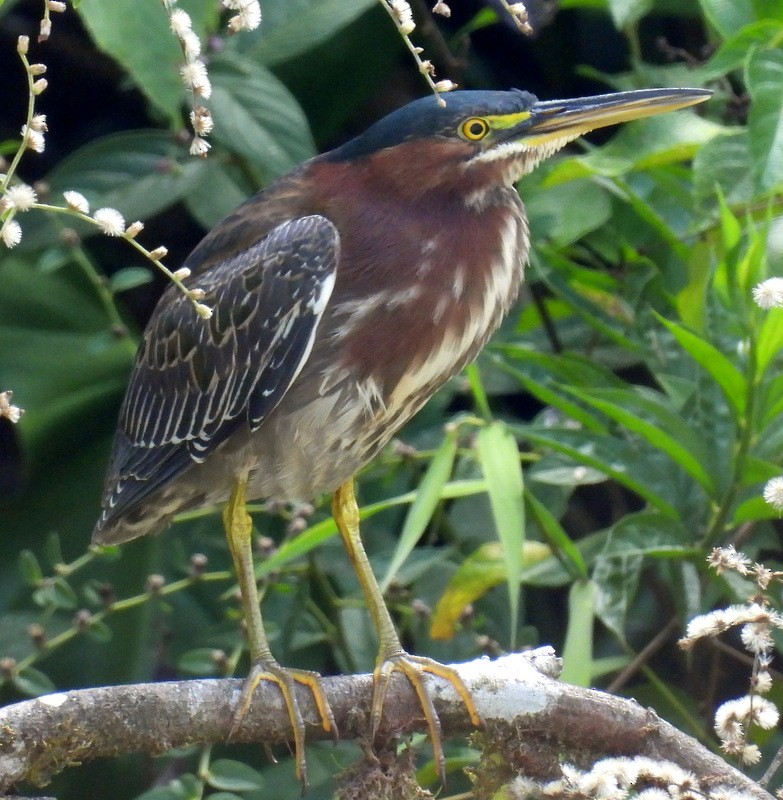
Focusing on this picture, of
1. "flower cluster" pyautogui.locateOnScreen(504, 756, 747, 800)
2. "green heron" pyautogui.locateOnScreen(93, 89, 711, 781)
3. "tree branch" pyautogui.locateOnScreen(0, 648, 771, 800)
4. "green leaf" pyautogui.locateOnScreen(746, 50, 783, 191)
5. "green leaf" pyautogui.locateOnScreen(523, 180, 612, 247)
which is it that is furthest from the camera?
"green leaf" pyautogui.locateOnScreen(523, 180, 612, 247)

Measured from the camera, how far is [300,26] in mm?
2463

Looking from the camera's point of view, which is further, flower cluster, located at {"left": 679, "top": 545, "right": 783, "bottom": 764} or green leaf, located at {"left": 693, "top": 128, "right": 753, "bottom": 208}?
green leaf, located at {"left": 693, "top": 128, "right": 753, "bottom": 208}

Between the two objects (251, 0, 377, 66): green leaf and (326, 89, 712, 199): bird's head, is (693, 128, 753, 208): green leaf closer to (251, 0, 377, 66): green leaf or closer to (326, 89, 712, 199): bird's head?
(326, 89, 712, 199): bird's head

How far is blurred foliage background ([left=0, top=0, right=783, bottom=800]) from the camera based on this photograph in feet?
6.50

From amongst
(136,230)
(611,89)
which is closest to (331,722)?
(136,230)

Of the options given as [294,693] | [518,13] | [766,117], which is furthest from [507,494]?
[518,13]

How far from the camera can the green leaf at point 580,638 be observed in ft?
6.34

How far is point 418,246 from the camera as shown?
5.92 feet

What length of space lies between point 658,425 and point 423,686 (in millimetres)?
586

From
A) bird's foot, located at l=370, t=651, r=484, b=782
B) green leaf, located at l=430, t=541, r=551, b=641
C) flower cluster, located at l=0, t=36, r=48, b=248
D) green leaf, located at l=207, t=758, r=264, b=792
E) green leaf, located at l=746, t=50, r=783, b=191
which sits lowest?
green leaf, located at l=430, t=541, r=551, b=641

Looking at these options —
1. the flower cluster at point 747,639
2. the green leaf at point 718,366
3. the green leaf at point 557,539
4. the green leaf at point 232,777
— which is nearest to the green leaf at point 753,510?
the green leaf at point 718,366

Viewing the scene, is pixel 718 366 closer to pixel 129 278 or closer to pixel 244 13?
pixel 129 278

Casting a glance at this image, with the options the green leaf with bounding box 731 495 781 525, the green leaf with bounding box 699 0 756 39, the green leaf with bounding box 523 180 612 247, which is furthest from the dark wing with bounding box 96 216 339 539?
the green leaf with bounding box 699 0 756 39

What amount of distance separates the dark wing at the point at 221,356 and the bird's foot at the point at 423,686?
1.25ft
